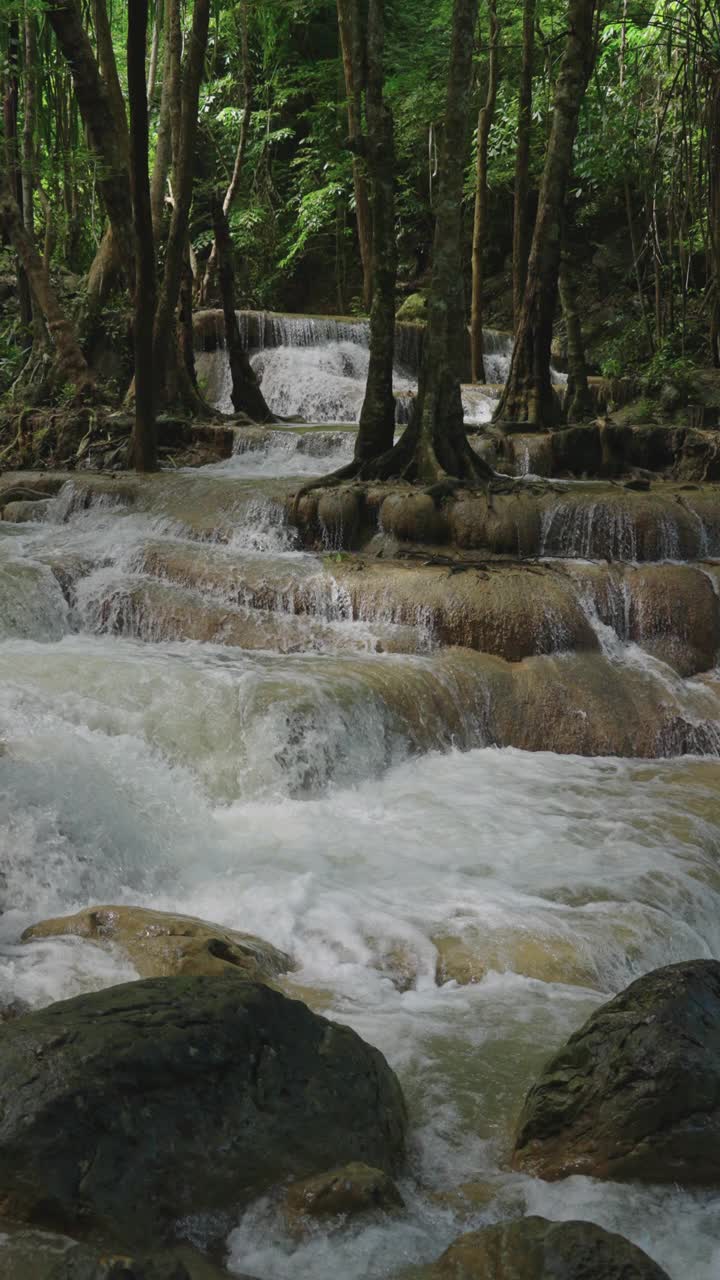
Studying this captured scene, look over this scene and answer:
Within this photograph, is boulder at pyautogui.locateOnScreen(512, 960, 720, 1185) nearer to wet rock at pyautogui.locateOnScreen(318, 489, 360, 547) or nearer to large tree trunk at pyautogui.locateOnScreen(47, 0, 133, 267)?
wet rock at pyautogui.locateOnScreen(318, 489, 360, 547)

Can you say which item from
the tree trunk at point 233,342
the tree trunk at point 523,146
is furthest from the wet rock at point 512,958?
the tree trunk at point 233,342

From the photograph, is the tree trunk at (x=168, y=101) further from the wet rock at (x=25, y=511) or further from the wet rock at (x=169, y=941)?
the wet rock at (x=169, y=941)

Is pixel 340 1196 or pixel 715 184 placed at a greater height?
pixel 715 184

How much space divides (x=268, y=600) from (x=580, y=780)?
2835 millimetres

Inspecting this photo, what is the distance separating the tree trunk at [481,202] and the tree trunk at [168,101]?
4.40 metres

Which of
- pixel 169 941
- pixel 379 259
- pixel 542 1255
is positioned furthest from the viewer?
pixel 379 259

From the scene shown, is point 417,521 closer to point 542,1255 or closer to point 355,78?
point 542,1255

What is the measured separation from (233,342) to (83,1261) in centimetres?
1290

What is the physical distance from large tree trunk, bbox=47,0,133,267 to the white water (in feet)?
14.0

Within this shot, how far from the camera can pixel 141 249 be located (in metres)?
10.4

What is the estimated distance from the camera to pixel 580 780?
6398mm

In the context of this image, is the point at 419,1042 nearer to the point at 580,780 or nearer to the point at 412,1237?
the point at 412,1237

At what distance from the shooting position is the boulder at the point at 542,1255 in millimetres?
2189

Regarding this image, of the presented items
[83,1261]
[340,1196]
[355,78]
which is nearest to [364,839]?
[340,1196]
